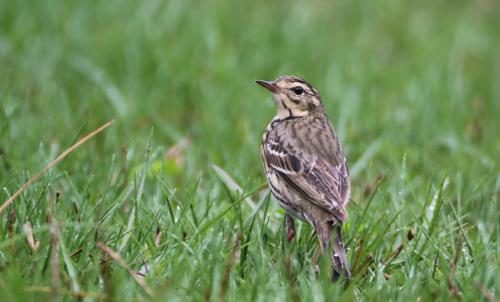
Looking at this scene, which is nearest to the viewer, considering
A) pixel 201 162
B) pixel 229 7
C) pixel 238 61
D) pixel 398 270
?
pixel 398 270

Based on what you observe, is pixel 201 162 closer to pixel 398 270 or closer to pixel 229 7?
pixel 398 270

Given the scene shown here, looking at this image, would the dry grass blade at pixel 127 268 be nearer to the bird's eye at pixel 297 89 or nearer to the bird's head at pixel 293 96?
the bird's head at pixel 293 96

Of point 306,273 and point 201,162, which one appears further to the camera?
point 201,162

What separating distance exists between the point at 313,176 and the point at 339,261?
0.93 m

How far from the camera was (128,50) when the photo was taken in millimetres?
9375

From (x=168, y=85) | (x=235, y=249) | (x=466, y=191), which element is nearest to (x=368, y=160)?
(x=466, y=191)

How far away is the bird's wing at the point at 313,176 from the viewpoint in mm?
5523

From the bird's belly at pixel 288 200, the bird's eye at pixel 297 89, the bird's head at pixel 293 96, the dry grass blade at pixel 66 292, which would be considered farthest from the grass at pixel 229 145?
the bird's eye at pixel 297 89

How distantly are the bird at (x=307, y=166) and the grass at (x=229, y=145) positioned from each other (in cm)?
17

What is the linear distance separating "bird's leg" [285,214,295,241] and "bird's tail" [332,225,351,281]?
17.4 inches

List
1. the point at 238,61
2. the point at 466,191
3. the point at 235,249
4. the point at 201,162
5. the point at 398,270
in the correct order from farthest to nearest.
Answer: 1. the point at 238,61
2. the point at 201,162
3. the point at 466,191
4. the point at 398,270
5. the point at 235,249

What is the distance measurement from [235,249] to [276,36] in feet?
18.8

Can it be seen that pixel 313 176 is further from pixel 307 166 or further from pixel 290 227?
pixel 290 227

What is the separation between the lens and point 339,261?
504 cm
